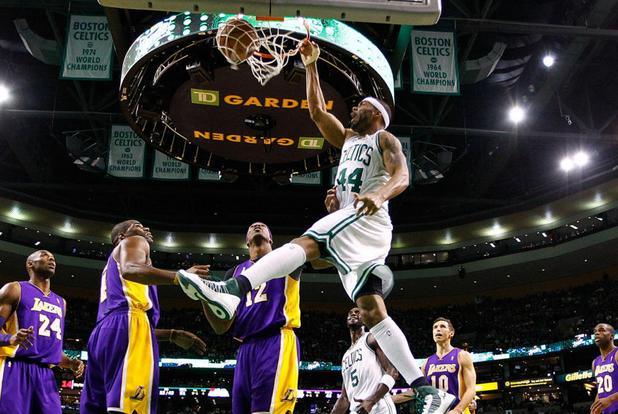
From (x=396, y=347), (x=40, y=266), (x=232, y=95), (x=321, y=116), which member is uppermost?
(x=232, y=95)

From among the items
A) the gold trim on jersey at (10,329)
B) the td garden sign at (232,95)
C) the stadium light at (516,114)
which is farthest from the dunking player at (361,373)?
the stadium light at (516,114)

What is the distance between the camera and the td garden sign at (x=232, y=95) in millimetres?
9688

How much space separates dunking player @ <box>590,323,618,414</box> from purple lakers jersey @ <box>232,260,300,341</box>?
5206 millimetres

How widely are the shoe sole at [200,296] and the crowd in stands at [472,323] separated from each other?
86.5 feet

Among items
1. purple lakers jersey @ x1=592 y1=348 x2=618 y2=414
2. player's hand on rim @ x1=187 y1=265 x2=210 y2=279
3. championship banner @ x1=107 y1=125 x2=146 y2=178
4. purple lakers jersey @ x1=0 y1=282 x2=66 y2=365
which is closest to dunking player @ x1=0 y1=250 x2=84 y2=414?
purple lakers jersey @ x1=0 y1=282 x2=66 y2=365

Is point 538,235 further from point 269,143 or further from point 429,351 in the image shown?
point 269,143

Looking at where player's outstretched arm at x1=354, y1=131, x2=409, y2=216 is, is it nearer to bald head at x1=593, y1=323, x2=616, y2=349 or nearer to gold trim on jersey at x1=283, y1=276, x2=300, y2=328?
gold trim on jersey at x1=283, y1=276, x2=300, y2=328

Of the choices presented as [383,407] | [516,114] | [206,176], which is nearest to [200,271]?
[383,407]

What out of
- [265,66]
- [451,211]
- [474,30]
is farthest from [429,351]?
[265,66]

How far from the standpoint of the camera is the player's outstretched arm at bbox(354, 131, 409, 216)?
3803mm

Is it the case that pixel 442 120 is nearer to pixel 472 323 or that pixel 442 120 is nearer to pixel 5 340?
pixel 472 323

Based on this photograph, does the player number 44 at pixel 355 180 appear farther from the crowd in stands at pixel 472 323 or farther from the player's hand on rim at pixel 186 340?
the crowd in stands at pixel 472 323

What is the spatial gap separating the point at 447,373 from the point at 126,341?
4387 millimetres

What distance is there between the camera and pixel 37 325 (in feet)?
19.5
